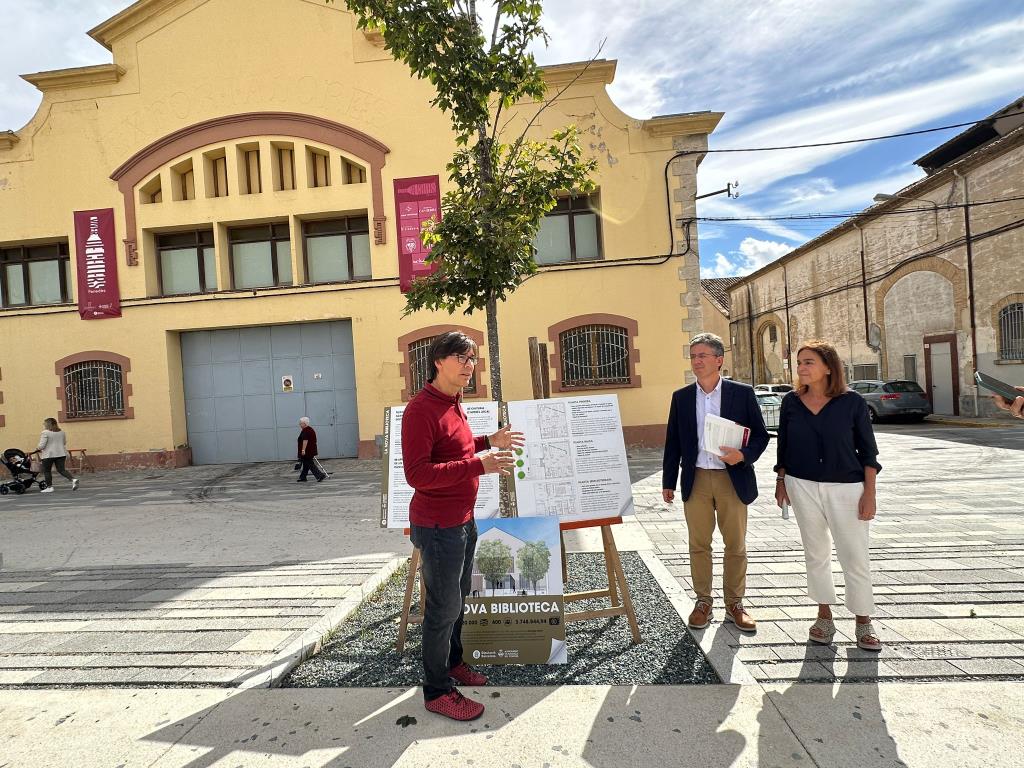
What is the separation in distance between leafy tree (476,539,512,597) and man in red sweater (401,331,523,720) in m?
0.64

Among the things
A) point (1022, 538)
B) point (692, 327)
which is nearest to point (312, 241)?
point (692, 327)

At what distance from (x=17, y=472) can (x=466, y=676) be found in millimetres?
13258

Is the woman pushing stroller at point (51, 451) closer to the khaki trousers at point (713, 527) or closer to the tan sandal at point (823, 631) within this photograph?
the khaki trousers at point (713, 527)

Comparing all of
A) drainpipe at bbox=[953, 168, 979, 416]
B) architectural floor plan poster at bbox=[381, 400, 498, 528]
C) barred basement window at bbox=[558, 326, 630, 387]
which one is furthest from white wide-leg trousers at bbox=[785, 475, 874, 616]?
drainpipe at bbox=[953, 168, 979, 416]

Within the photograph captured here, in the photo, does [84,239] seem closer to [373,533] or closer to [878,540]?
[373,533]

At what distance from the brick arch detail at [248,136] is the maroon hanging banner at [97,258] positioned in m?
0.49

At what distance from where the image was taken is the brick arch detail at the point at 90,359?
14570mm

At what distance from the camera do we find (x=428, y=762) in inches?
106

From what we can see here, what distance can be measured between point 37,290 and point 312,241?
7.17 metres

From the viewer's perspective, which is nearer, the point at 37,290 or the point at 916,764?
the point at 916,764

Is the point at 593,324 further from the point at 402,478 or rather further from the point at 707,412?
the point at 402,478

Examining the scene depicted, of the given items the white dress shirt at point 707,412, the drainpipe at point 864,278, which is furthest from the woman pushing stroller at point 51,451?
the drainpipe at point 864,278

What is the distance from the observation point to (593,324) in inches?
541

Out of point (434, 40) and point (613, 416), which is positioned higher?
point (434, 40)
